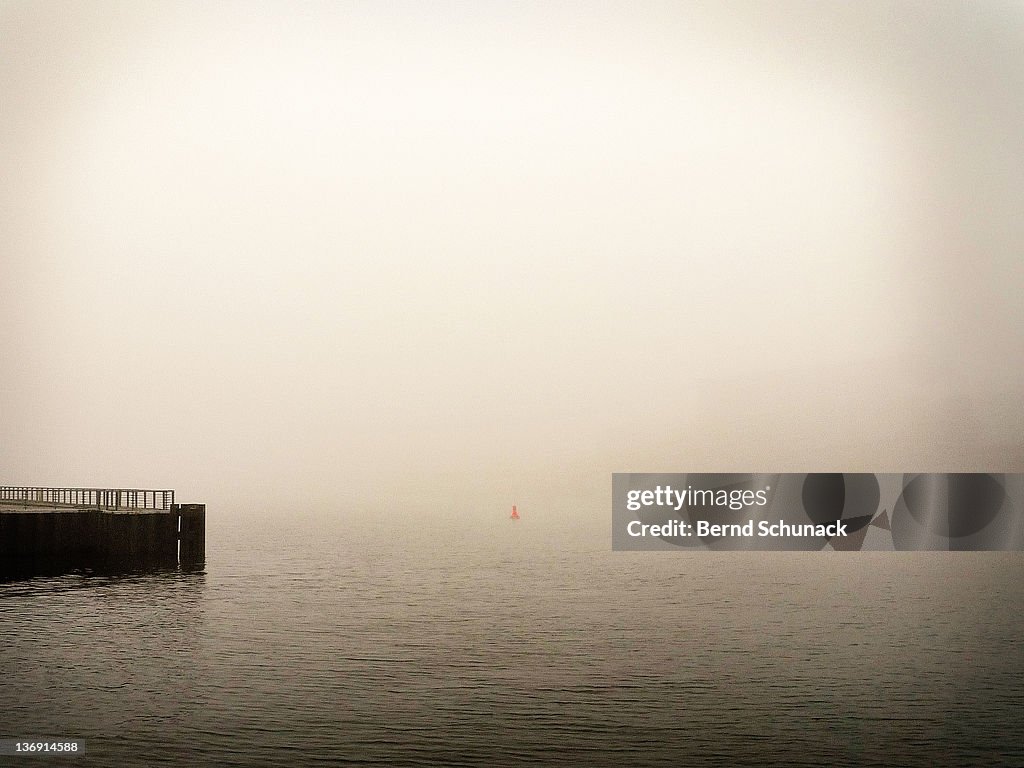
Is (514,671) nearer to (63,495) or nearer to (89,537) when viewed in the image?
(89,537)

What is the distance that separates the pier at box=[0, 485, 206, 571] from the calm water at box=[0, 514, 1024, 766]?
26 cm

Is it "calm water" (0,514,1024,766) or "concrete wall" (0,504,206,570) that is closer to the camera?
"calm water" (0,514,1024,766)

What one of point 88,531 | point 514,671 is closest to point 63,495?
point 88,531

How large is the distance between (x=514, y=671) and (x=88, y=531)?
4.60 meters

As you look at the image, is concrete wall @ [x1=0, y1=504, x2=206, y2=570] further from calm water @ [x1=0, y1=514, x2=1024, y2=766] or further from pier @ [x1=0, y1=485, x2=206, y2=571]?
calm water @ [x1=0, y1=514, x2=1024, y2=766]

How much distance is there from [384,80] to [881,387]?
3.91 m

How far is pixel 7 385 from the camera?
6.41m

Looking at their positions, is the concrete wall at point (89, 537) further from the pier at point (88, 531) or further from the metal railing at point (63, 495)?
the metal railing at point (63, 495)

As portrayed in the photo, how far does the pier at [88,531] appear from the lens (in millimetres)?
8844

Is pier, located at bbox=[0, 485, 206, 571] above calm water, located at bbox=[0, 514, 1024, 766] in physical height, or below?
above

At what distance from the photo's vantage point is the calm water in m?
5.07

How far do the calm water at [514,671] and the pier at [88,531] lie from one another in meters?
0.26

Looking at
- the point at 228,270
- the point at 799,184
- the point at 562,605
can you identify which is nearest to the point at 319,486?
the point at 562,605

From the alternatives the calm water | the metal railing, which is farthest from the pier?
the calm water
